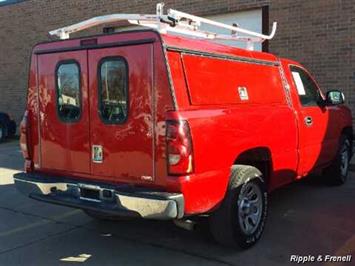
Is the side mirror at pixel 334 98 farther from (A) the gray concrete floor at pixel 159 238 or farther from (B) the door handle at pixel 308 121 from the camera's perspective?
(A) the gray concrete floor at pixel 159 238

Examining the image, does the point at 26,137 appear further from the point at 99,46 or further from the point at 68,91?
the point at 99,46

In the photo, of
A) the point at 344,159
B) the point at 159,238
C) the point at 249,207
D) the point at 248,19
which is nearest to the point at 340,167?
the point at 344,159

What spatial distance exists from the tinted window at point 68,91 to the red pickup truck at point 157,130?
0.01 meters

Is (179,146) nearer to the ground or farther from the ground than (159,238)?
farther from the ground

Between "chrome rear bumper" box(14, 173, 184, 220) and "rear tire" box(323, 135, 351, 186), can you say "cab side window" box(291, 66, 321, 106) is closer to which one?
"rear tire" box(323, 135, 351, 186)

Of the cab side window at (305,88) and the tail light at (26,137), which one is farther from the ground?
the cab side window at (305,88)

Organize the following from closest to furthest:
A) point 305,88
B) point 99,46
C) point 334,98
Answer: point 99,46 → point 305,88 → point 334,98

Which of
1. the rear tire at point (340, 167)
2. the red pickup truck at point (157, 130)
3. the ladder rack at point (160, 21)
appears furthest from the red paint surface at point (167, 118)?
the rear tire at point (340, 167)

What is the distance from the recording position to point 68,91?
16.3 ft

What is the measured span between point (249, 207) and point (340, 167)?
317cm

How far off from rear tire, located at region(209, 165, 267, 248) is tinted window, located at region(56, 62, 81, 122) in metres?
1.66

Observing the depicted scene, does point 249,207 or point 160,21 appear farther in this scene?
point 249,207

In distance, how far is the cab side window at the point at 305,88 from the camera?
633cm

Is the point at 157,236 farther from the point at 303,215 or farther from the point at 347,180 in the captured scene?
the point at 347,180
